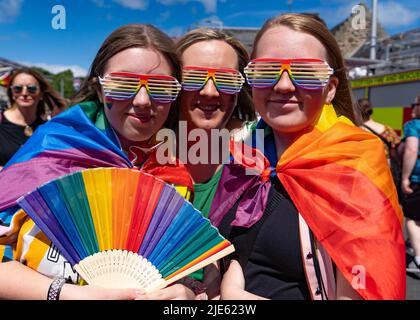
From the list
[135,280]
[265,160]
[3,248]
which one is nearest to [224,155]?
[265,160]

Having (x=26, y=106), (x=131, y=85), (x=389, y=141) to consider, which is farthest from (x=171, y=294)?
(x=389, y=141)

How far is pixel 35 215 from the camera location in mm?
1553

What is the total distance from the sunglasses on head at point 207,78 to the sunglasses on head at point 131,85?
428 mm

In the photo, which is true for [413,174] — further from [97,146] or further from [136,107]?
[97,146]

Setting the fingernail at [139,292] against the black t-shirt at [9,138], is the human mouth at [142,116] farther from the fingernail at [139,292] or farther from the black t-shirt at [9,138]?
the black t-shirt at [9,138]

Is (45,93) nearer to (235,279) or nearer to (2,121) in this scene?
(2,121)

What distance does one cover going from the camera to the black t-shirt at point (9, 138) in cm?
455

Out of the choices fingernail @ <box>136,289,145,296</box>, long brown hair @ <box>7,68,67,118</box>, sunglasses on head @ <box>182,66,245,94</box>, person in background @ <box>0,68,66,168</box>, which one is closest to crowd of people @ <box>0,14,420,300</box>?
fingernail @ <box>136,289,145,296</box>

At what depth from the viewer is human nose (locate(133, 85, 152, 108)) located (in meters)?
1.85

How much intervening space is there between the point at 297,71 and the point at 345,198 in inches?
20.9

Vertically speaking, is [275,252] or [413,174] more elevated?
[413,174]

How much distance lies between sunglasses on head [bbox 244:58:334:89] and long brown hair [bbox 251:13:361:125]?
12cm

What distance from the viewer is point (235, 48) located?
255 cm
